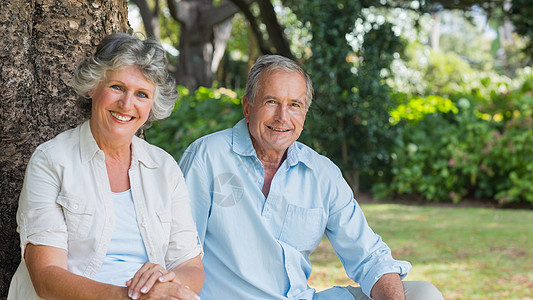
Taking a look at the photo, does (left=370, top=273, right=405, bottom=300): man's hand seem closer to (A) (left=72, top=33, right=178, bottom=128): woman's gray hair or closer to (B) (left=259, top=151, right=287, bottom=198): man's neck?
(B) (left=259, top=151, right=287, bottom=198): man's neck

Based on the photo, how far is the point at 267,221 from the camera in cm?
250

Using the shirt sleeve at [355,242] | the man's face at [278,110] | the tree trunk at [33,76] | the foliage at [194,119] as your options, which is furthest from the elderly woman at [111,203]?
the foliage at [194,119]

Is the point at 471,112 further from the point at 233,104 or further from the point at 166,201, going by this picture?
the point at 166,201

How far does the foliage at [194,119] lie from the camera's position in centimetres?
814

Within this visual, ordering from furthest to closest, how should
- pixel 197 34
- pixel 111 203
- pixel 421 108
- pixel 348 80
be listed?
1. pixel 197 34
2. pixel 421 108
3. pixel 348 80
4. pixel 111 203

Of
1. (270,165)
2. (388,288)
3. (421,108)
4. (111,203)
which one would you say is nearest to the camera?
(111,203)

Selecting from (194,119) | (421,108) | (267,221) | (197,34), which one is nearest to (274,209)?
(267,221)

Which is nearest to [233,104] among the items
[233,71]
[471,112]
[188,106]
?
[188,106]

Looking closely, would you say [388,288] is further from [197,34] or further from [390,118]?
[197,34]

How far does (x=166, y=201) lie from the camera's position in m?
2.15

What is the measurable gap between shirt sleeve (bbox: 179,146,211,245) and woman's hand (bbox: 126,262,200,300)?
513 millimetres

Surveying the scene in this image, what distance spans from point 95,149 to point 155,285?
52 cm

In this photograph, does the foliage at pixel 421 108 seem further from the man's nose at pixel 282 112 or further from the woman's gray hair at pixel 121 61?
the woman's gray hair at pixel 121 61

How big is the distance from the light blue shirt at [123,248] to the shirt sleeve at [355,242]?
2.93 ft
